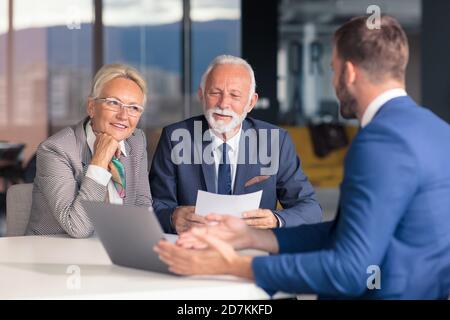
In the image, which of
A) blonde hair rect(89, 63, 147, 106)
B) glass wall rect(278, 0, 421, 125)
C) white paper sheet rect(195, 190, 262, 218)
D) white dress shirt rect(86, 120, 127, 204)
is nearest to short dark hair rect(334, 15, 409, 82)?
white paper sheet rect(195, 190, 262, 218)

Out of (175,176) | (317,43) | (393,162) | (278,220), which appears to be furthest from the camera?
(317,43)

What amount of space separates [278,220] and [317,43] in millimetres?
14477

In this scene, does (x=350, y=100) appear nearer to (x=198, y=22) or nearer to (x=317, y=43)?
(x=198, y=22)

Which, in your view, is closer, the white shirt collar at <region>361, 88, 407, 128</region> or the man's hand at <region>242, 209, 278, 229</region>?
Answer: the white shirt collar at <region>361, 88, 407, 128</region>

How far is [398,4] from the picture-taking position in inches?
740

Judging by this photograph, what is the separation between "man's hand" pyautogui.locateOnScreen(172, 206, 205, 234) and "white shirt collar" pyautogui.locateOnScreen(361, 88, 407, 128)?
3.00ft

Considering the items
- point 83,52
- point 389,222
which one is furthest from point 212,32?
point 389,222

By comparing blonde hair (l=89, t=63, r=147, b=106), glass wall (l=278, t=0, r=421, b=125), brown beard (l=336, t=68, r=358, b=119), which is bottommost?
glass wall (l=278, t=0, r=421, b=125)

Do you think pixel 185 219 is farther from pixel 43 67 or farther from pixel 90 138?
pixel 43 67

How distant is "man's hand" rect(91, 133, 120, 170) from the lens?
3061 mm

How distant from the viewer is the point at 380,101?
2.05m

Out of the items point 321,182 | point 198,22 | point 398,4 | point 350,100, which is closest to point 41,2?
point 198,22

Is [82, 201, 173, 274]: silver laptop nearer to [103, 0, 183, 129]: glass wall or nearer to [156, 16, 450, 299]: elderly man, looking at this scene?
[156, 16, 450, 299]: elderly man

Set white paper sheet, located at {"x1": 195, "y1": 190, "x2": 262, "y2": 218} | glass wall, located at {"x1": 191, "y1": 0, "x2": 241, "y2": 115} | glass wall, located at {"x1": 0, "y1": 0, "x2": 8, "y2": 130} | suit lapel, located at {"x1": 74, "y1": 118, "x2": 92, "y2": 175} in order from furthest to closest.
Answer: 1. glass wall, located at {"x1": 191, "y1": 0, "x2": 241, "y2": 115}
2. glass wall, located at {"x1": 0, "y1": 0, "x2": 8, "y2": 130}
3. suit lapel, located at {"x1": 74, "y1": 118, "x2": 92, "y2": 175}
4. white paper sheet, located at {"x1": 195, "y1": 190, "x2": 262, "y2": 218}
